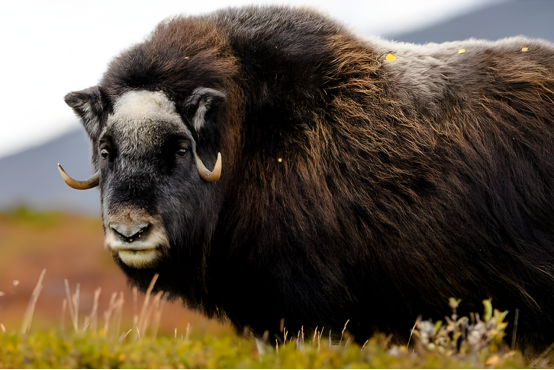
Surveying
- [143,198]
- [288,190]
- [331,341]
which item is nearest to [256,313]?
[331,341]

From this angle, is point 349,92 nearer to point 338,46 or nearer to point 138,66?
point 338,46

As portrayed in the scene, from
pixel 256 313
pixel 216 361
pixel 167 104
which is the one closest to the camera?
pixel 216 361

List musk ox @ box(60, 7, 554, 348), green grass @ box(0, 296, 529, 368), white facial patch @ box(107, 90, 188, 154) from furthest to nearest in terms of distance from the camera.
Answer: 1. musk ox @ box(60, 7, 554, 348)
2. white facial patch @ box(107, 90, 188, 154)
3. green grass @ box(0, 296, 529, 368)

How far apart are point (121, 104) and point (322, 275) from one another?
1.51 meters

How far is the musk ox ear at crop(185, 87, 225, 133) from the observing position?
2818 mm

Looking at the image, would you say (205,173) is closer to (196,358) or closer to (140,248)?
(140,248)

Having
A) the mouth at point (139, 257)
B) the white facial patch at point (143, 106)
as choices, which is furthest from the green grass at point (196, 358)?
the white facial patch at point (143, 106)

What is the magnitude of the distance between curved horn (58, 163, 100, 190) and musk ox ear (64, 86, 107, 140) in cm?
25

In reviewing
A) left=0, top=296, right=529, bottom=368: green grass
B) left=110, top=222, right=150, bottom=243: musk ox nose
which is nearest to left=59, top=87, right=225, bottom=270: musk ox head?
left=110, top=222, right=150, bottom=243: musk ox nose

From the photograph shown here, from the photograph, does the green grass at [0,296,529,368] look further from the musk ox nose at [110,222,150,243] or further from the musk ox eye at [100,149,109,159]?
the musk ox eye at [100,149,109,159]

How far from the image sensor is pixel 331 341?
118 inches

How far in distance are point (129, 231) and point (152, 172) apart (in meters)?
0.35

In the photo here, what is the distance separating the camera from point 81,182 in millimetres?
3033

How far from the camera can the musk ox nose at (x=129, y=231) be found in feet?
8.48
